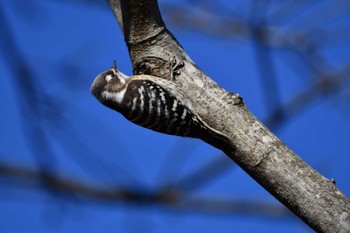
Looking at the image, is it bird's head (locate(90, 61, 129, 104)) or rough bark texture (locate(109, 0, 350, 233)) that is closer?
rough bark texture (locate(109, 0, 350, 233))

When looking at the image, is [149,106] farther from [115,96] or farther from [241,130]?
[241,130]

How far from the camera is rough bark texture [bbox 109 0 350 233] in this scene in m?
2.18

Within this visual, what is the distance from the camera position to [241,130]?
2.43 meters

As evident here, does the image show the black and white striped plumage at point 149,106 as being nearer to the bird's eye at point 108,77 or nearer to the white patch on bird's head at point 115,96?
the white patch on bird's head at point 115,96

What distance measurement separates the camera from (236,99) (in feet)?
8.25

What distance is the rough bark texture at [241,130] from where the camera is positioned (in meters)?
2.18

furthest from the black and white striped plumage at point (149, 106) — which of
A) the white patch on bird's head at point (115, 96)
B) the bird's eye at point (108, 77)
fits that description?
the bird's eye at point (108, 77)

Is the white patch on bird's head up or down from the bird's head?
down

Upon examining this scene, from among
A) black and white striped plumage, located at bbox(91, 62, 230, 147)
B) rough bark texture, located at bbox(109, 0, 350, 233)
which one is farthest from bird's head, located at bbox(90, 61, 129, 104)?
rough bark texture, located at bbox(109, 0, 350, 233)

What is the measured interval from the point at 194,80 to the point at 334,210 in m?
0.90

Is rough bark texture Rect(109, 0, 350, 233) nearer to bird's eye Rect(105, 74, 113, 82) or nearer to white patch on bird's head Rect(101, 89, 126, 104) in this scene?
white patch on bird's head Rect(101, 89, 126, 104)

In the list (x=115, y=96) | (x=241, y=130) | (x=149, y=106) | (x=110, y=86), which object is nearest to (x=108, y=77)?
(x=110, y=86)

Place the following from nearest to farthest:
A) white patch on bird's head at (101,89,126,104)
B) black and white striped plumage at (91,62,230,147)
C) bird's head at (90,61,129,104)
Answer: black and white striped plumage at (91,62,230,147) < white patch on bird's head at (101,89,126,104) < bird's head at (90,61,129,104)

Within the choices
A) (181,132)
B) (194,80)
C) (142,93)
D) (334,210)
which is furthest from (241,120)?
(142,93)
